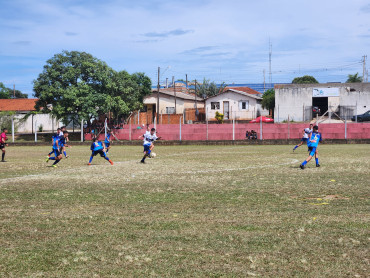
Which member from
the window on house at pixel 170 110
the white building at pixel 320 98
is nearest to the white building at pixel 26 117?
the window on house at pixel 170 110

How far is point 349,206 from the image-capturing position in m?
9.26

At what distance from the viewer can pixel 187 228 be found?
755 cm

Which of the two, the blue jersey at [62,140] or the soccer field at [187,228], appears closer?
the soccer field at [187,228]

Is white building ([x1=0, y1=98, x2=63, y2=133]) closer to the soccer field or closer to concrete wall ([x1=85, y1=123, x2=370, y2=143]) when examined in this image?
concrete wall ([x1=85, y1=123, x2=370, y2=143])

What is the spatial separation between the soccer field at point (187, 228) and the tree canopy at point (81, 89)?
37666 millimetres

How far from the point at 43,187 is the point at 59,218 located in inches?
180

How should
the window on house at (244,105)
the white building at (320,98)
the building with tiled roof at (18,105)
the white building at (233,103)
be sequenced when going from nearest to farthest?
the white building at (320,98) < the white building at (233,103) < the window on house at (244,105) < the building with tiled roof at (18,105)

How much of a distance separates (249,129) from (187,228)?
1469 inches

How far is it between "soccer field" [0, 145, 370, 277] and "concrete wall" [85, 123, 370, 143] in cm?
3044

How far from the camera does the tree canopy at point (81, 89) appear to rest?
5059 cm

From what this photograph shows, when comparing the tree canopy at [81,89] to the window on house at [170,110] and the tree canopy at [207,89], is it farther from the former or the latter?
the tree canopy at [207,89]

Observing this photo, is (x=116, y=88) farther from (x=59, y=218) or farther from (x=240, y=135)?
(x=59, y=218)

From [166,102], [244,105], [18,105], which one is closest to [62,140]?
[166,102]

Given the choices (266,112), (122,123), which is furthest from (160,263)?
(266,112)
